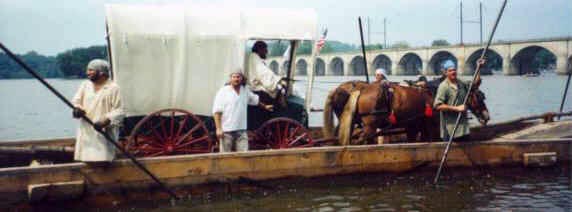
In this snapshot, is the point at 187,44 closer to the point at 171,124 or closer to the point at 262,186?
the point at 171,124

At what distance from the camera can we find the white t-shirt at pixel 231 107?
8070 mm

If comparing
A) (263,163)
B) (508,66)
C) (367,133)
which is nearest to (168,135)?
(263,163)

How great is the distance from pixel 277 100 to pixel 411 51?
254 feet

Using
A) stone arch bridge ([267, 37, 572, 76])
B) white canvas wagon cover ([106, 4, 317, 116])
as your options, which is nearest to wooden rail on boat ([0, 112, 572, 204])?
white canvas wagon cover ([106, 4, 317, 116])

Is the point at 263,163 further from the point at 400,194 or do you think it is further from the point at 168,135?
the point at 400,194

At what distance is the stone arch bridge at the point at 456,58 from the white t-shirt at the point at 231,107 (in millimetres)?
50198

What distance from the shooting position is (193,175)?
7.83 metres

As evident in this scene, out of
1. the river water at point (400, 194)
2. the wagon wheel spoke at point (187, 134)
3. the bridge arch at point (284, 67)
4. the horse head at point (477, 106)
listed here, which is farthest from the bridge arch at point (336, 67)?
the wagon wheel spoke at point (187, 134)

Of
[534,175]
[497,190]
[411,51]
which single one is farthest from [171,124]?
[411,51]

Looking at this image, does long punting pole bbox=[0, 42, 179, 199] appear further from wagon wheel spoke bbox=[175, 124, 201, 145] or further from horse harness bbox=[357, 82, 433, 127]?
horse harness bbox=[357, 82, 433, 127]

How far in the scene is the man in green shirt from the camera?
9.01 metres

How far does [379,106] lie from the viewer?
368 inches

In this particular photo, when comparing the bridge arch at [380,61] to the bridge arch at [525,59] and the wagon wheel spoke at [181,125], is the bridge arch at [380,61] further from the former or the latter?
the wagon wheel spoke at [181,125]

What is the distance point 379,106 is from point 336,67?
93627mm
